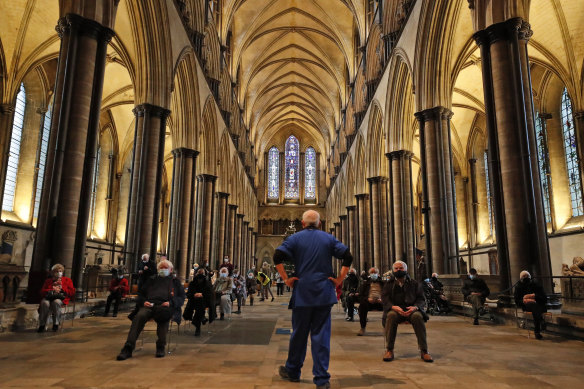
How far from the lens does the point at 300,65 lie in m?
34.1

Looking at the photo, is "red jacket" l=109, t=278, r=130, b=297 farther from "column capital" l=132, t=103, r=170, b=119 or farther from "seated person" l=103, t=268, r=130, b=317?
"column capital" l=132, t=103, r=170, b=119

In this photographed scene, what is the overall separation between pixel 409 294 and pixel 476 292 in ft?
15.1

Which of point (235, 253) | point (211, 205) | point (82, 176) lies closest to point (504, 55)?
point (82, 176)

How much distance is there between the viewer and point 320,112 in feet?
126

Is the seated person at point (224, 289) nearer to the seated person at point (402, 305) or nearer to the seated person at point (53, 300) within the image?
the seated person at point (53, 300)

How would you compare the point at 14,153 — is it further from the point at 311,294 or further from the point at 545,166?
the point at 545,166

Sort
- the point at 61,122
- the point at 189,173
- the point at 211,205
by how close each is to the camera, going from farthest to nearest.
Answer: the point at 211,205 → the point at 189,173 → the point at 61,122

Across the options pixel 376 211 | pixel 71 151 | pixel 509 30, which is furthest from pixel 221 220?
pixel 509 30

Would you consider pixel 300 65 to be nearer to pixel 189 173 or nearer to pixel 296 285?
pixel 189 173

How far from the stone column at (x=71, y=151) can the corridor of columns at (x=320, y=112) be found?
1.3 inches

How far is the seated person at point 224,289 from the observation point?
7914mm

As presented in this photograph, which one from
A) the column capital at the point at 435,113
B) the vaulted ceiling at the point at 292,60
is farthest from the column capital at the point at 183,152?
the vaulted ceiling at the point at 292,60

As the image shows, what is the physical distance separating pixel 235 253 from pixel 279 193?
48.8ft

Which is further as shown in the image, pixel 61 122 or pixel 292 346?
pixel 61 122
